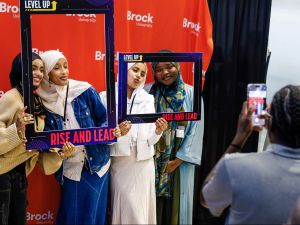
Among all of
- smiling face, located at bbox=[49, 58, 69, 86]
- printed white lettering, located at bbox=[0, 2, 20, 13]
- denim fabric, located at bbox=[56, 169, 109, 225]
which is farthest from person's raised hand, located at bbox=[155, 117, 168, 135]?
printed white lettering, located at bbox=[0, 2, 20, 13]

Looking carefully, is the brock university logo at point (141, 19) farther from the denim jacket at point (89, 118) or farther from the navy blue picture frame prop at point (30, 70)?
the denim jacket at point (89, 118)

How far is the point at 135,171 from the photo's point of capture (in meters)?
2.80

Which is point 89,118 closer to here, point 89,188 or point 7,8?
point 89,188

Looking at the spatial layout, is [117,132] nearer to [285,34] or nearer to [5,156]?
[5,156]

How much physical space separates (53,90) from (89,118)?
27 centimetres

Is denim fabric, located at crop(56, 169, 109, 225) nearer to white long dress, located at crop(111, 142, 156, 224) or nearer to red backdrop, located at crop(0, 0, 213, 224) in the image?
white long dress, located at crop(111, 142, 156, 224)

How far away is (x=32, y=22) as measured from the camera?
7.61 ft

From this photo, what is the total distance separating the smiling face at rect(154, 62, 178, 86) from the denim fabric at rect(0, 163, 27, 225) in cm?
103

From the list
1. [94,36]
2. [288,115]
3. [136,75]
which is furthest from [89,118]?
[288,115]

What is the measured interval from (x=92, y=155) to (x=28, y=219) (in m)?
0.75

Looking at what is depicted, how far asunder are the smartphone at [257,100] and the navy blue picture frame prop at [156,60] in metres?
1.02

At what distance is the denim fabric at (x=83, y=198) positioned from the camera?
2645mm

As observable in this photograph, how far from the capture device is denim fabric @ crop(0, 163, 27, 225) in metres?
2.29

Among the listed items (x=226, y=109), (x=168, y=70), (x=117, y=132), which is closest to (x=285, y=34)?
(x=226, y=109)
